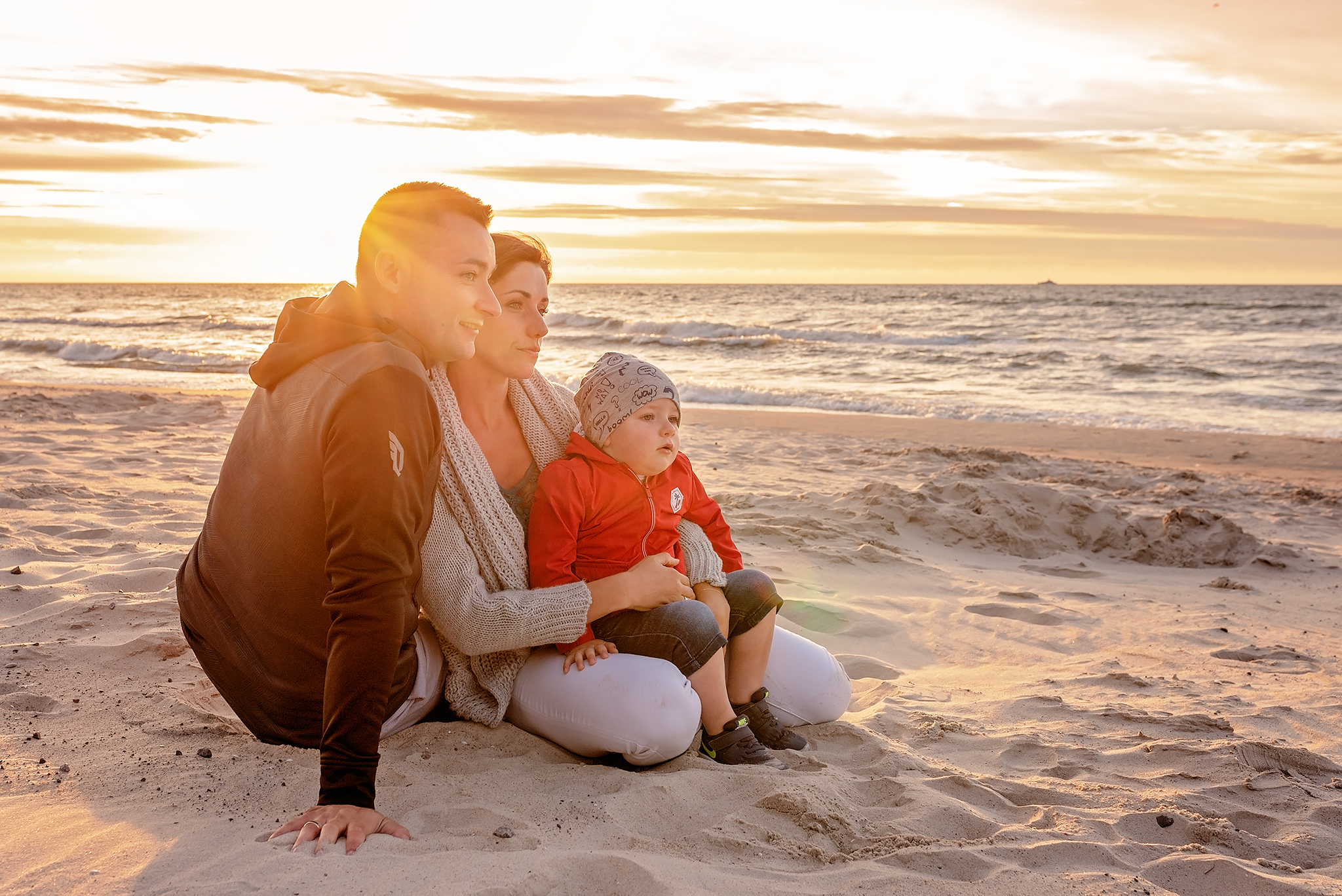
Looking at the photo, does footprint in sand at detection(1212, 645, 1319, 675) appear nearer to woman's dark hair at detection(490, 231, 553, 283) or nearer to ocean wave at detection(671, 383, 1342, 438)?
woman's dark hair at detection(490, 231, 553, 283)

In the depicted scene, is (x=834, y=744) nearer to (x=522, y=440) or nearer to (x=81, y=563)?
(x=522, y=440)

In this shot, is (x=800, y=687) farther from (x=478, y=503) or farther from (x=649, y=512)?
(x=478, y=503)

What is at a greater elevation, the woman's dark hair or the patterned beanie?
the woman's dark hair

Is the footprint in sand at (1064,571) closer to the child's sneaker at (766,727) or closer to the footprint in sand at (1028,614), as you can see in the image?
the footprint in sand at (1028,614)

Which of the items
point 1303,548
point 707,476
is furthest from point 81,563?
point 1303,548

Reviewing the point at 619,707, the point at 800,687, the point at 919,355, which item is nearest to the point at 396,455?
the point at 619,707

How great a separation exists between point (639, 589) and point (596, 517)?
32 cm

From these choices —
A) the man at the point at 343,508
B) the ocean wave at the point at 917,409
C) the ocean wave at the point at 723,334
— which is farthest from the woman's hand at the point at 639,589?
the ocean wave at the point at 723,334

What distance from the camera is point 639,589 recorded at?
9.34 ft

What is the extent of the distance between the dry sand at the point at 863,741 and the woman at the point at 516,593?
0.14 m

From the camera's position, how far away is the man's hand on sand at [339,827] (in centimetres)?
205

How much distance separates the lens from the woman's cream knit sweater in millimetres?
2666

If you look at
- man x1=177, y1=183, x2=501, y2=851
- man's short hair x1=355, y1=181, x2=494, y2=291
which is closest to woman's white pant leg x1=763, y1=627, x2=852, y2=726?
man x1=177, y1=183, x2=501, y2=851

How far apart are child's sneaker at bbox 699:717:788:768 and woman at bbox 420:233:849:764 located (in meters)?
0.17
